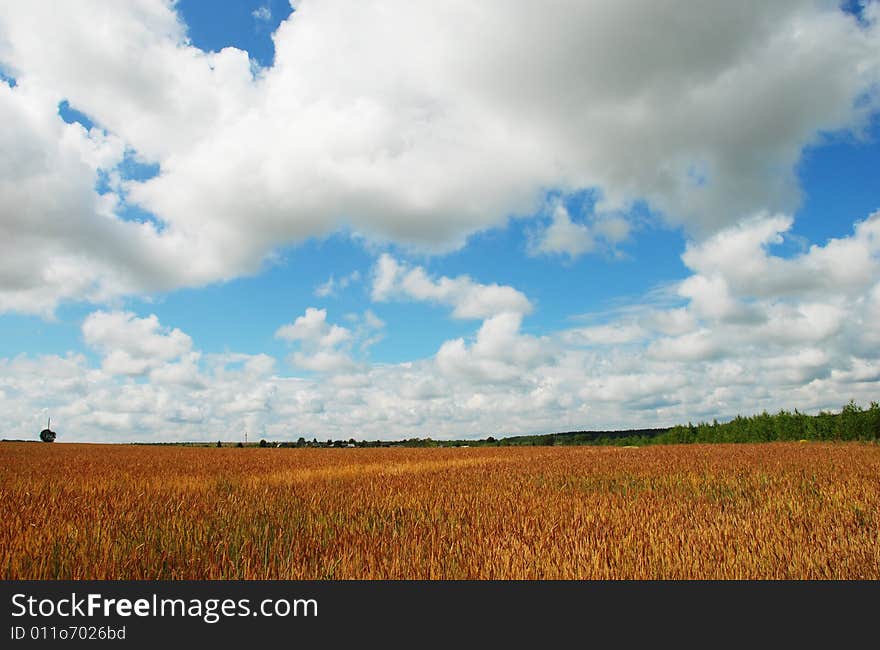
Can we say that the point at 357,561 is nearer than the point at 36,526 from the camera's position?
Yes

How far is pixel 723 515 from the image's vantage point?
6086mm

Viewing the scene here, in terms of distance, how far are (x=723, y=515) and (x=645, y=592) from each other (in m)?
3.66

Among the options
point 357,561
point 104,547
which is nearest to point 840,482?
point 357,561

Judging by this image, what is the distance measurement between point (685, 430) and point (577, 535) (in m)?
68.4

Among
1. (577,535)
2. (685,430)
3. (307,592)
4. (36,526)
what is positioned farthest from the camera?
(685,430)

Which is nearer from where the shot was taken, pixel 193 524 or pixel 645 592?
pixel 645 592

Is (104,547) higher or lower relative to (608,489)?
higher

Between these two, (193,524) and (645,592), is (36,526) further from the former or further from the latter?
(645,592)

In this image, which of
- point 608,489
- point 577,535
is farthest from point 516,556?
point 608,489

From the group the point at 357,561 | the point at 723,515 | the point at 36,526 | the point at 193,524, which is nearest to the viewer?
the point at 357,561

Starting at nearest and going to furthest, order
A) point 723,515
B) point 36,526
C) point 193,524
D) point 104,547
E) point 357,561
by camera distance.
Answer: point 357,561 → point 104,547 → point 36,526 → point 193,524 → point 723,515

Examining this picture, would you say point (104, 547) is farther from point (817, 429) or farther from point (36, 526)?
point (817, 429)

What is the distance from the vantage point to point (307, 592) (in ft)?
10.2

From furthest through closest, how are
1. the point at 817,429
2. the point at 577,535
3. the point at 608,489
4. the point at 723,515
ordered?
the point at 817,429, the point at 608,489, the point at 723,515, the point at 577,535
